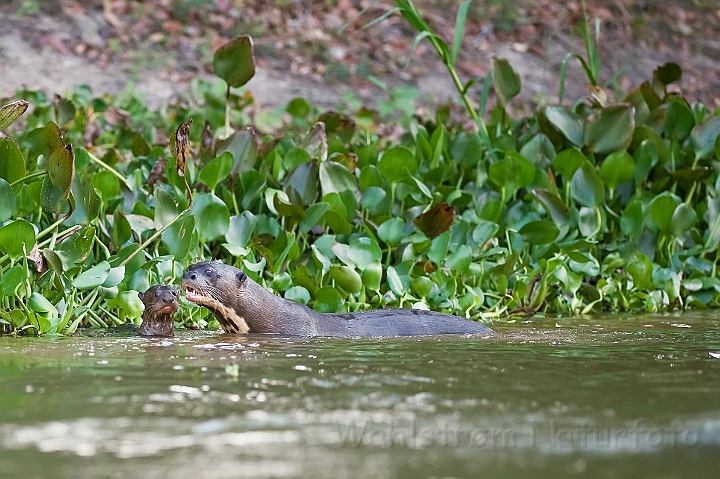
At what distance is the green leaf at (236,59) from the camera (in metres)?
6.07

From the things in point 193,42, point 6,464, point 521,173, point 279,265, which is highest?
point 193,42

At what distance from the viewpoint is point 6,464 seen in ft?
7.07

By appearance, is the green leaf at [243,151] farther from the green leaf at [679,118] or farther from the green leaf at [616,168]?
the green leaf at [679,118]

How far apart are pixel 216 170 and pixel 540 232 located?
187cm

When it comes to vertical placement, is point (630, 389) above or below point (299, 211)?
below

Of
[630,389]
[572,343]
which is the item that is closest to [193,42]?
[572,343]

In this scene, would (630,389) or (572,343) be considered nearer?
(630,389)

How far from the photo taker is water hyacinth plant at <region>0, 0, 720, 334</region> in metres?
4.90

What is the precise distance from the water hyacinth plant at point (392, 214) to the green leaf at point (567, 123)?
0.04 ft

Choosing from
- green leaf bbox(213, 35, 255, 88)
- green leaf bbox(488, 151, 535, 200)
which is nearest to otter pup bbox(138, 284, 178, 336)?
green leaf bbox(213, 35, 255, 88)

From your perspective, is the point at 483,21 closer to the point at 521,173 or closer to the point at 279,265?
the point at 521,173

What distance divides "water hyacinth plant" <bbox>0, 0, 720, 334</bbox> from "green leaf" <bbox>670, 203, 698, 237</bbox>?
0.5 inches

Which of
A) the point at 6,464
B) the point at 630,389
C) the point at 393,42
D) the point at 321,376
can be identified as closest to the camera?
the point at 6,464

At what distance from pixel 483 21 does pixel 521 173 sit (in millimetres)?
8456
